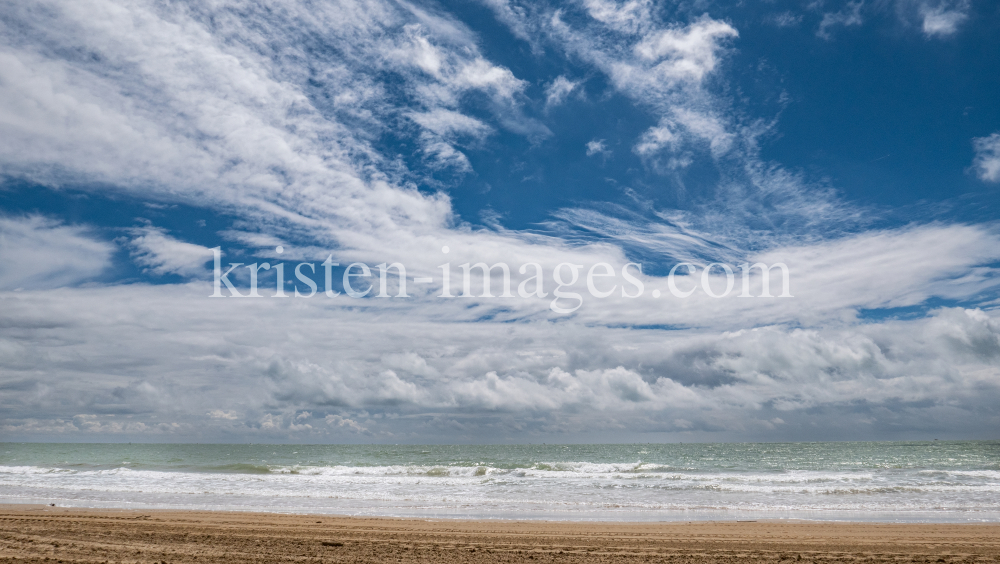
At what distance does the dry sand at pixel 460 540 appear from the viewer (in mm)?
9656

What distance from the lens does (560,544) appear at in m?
11.0

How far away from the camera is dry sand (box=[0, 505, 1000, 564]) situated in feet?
31.7

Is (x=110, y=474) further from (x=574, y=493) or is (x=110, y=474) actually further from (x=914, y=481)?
(x=914, y=481)

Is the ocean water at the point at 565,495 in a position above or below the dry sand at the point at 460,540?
below

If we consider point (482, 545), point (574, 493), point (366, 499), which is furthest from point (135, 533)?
point (574, 493)

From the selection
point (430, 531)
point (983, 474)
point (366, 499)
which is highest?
point (430, 531)

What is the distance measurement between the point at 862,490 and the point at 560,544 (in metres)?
18.1

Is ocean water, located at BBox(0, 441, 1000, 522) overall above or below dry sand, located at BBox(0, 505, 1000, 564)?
below

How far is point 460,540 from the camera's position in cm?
1129

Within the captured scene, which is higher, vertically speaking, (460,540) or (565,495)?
(460,540)

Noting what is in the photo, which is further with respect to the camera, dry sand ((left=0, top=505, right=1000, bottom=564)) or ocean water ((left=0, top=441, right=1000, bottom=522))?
ocean water ((left=0, top=441, right=1000, bottom=522))

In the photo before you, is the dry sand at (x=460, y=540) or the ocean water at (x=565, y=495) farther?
the ocean water at (x=565, y=495)

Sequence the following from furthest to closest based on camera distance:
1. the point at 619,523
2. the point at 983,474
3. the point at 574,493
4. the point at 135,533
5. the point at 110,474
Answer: the point at 110,474
the point at 983,474
the point at 574,493
the point at 619,523
the point at 135,533

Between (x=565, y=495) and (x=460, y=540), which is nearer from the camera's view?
(x=460, y=540)
